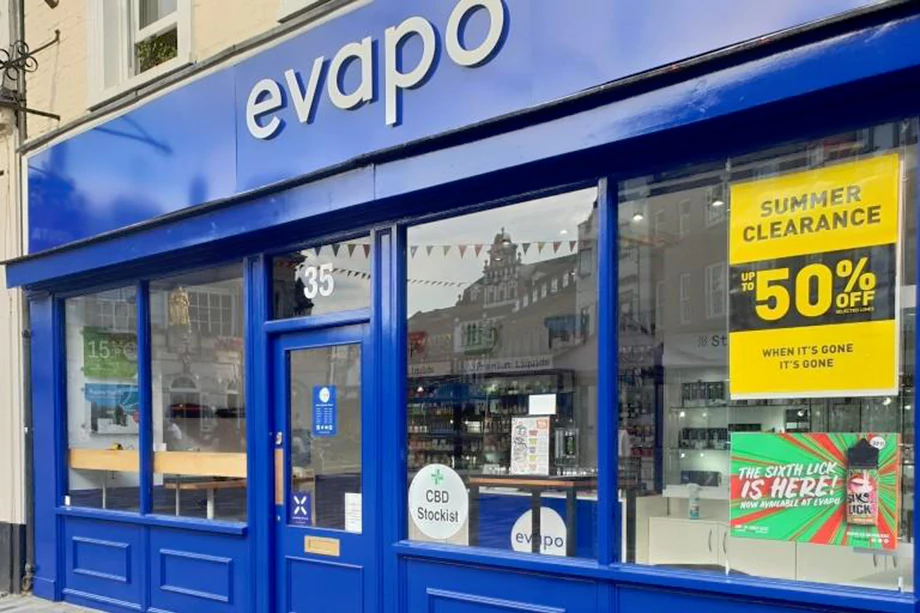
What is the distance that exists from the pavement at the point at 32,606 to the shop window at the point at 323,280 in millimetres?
3500

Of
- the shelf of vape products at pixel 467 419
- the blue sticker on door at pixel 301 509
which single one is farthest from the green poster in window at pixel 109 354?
the shelf of vape products at pixel 467 419

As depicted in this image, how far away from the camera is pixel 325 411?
5652 millimetres

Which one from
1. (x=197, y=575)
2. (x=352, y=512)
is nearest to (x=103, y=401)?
(x=197, y=575)

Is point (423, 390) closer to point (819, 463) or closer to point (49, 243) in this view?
point (819, 463)

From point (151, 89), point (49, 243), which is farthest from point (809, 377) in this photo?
point (49, 243)

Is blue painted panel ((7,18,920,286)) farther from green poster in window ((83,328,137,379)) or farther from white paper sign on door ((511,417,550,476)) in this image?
white paper sign on door ((511,417,550,476))

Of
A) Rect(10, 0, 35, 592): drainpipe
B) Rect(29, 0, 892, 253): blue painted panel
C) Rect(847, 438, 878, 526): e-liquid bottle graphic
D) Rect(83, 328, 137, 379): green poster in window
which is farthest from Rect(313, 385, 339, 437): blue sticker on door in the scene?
Rect(10, 0, 35, 592): drainpipe

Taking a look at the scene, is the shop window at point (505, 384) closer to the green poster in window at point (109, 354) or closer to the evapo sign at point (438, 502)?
the evapo sign at point (438, 502)

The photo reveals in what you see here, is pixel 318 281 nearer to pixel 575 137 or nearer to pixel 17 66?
pixel 575 137

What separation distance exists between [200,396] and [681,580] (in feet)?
13.7

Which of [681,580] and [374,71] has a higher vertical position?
[374,71]

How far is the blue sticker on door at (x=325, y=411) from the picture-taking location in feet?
18.4

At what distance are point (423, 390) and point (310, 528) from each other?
131cm

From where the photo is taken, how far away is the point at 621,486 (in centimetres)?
432
